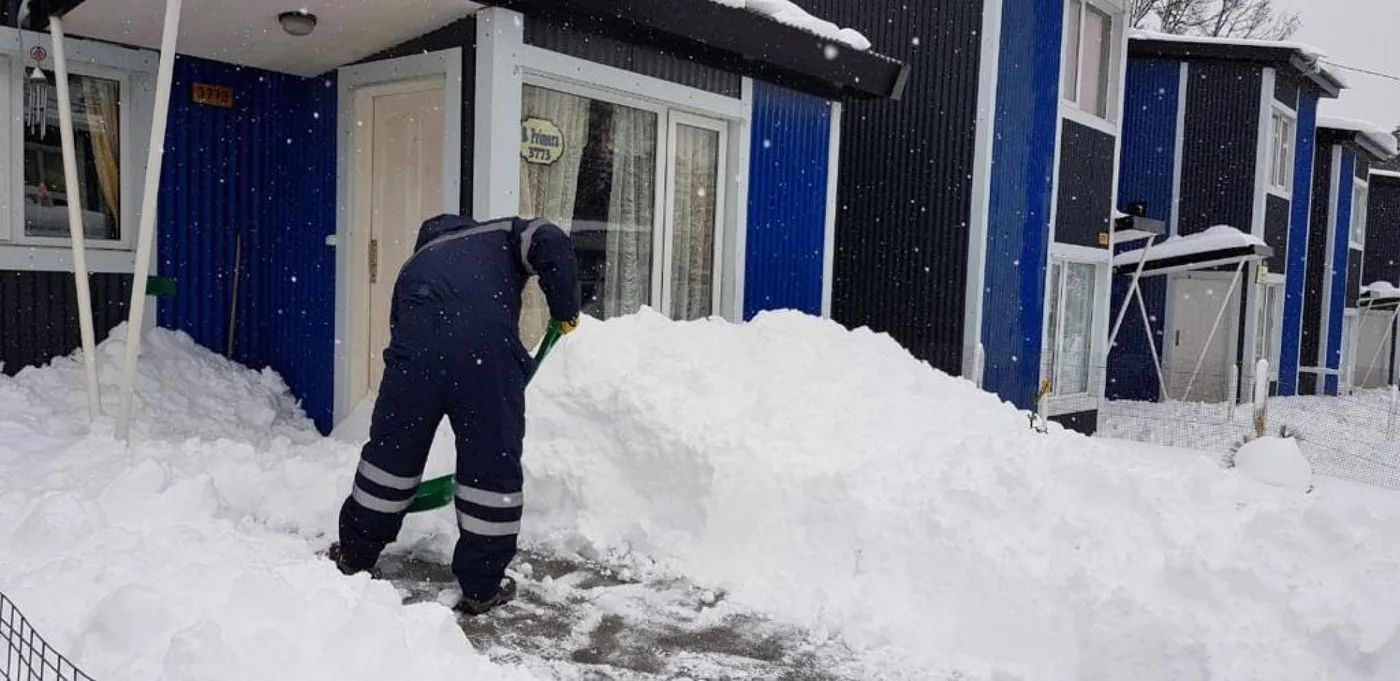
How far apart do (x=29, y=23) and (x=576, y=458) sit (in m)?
4.19

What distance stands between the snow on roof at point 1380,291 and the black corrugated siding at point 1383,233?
1.30ft

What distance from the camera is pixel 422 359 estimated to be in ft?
13.1

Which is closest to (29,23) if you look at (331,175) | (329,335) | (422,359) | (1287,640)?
(331,175)

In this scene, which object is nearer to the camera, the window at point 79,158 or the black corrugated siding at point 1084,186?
the window at point 79,158

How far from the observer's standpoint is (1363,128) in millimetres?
21047

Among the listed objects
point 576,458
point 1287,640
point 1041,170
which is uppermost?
point 1041,170

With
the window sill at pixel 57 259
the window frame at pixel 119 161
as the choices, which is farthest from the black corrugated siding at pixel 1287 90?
the window sill at pixel 57 259

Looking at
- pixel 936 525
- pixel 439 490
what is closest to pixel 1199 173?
pixel 936 525

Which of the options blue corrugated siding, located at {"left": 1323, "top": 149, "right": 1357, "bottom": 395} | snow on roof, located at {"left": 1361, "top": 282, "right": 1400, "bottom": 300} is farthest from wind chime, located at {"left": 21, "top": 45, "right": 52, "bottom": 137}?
snow on roof, located at {"left": 1361, "top": 282, "right": 1400, "bottom": 300}

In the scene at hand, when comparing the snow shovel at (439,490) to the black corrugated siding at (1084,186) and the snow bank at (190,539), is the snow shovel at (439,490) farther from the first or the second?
the black corrugated siding at (1084,186)

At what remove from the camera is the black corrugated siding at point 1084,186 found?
12289 millimetres

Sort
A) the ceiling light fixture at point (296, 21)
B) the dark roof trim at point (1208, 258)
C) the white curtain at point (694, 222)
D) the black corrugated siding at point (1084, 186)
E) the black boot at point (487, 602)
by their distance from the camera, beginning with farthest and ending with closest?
the dark roof trim at point (1208, 258)
the black corrugated siding at point (1084, 186)
the white curtain at point (694, 222)
the ceiling light fixture at point (296, 21)
the black boot at point (487, 602)

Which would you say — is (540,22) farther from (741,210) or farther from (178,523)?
(178,523)

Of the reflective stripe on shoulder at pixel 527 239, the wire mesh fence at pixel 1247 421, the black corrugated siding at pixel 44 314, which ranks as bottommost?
the wire mesh fence at pixel 1247 421
